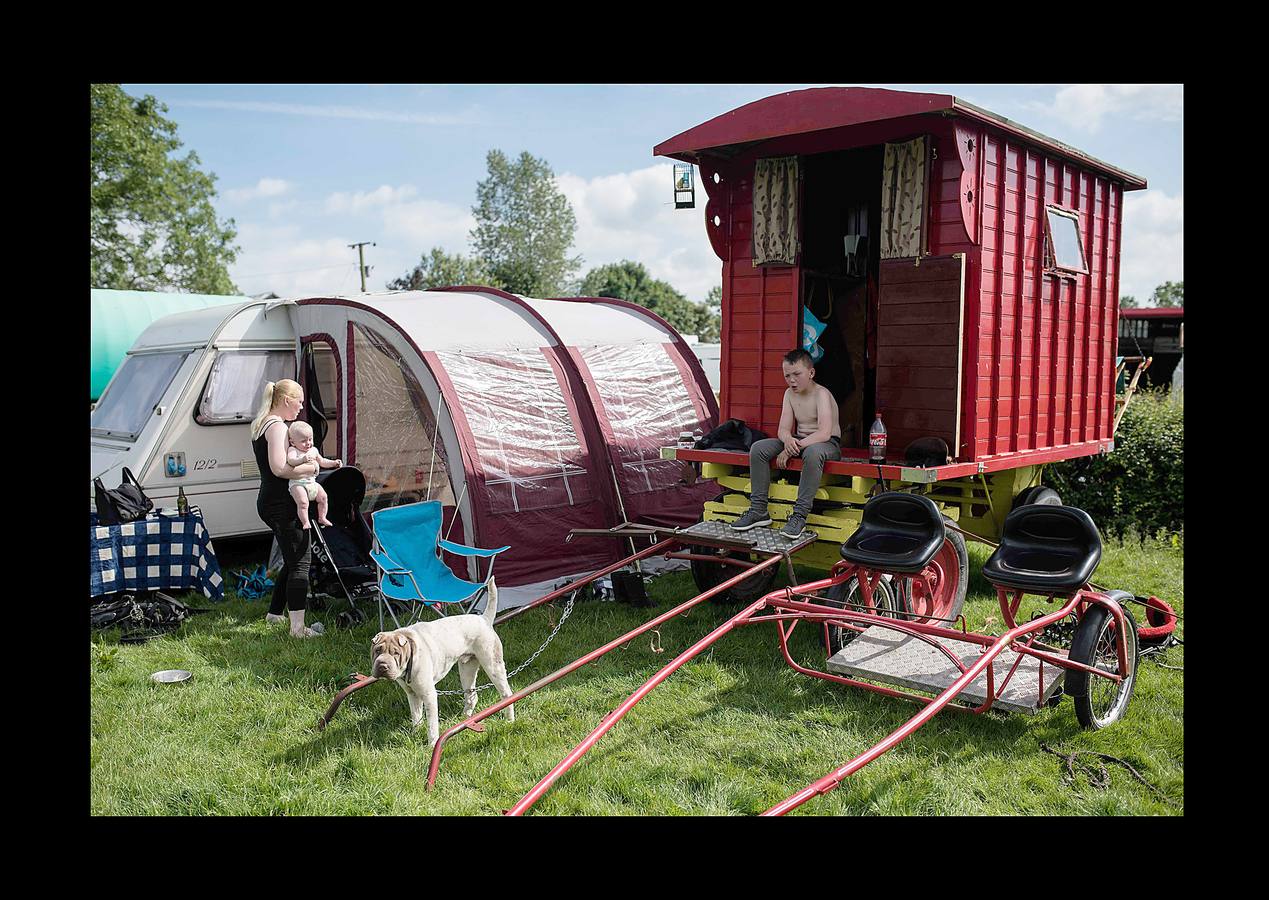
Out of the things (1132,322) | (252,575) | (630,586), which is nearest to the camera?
(630,586)

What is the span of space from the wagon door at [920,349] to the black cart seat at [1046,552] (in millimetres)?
1554

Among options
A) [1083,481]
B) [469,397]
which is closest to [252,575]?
[469,397]

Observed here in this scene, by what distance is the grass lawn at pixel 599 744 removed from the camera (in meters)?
3.98

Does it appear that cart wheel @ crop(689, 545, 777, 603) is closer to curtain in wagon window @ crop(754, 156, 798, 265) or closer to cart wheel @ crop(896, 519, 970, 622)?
cart wheel @ crop(896, 519, 970, 622)

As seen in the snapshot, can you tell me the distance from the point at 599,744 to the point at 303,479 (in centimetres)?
298

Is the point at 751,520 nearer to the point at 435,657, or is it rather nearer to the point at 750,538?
the point at 750,538

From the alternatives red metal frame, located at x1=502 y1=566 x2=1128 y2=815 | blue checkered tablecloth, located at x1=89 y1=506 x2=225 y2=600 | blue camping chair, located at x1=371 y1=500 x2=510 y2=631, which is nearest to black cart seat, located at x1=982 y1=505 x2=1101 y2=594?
red metal frame, located at x1=502 y1=566 x2=1128 y2=815

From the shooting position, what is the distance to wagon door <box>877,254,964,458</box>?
21.0ft

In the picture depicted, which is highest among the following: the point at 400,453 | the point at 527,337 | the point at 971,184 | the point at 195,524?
the point at 971,184

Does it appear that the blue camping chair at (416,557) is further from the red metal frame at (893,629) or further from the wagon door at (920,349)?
the wagon door at (920,349)

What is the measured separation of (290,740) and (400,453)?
3.71 metres

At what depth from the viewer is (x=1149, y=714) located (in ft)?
15.8

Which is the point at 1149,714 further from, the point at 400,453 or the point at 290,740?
the point at 400,453

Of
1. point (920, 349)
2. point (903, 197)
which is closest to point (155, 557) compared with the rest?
point (920, 349)
